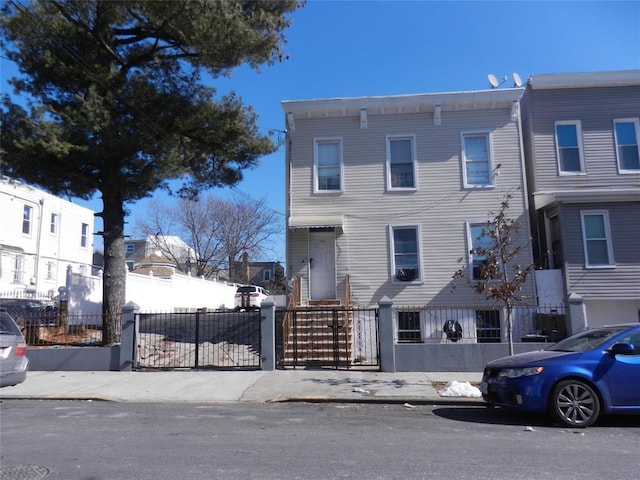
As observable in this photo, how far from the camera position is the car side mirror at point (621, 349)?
6879 millimetres

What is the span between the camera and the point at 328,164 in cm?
1755

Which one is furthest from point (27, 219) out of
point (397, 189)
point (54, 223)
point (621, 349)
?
point (621, 349)

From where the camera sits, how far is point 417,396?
914 cm

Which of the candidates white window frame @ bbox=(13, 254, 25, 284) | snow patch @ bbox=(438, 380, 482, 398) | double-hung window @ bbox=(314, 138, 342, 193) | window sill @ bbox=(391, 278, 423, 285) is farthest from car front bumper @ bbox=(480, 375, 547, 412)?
white window frame @ bbox=(13, 254, 25, 284)

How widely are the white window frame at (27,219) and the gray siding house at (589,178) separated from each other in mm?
24974

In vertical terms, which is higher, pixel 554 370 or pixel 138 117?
pixel 138 117

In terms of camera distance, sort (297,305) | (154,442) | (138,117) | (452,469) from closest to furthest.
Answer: (452,469), (154,442), (138,117), (297,305)

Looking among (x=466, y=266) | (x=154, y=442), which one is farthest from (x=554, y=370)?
(x=466, y=266)

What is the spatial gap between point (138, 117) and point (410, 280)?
32.2 feet

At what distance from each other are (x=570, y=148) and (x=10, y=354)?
1693cm

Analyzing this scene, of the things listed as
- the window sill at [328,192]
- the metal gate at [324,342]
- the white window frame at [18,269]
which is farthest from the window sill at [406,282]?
the white window frame at [18,269]

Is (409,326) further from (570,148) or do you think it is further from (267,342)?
(570,148)

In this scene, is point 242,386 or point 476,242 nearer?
point 242,386

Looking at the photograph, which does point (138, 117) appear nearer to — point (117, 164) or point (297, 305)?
point (117, 164)
